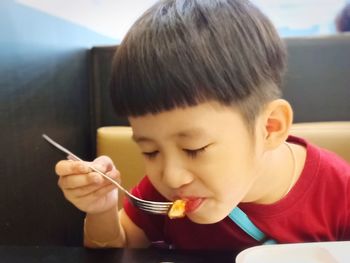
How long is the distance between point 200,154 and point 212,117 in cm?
5

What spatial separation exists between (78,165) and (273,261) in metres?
0.31

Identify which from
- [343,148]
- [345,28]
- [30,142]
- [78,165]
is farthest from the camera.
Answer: [345,28]

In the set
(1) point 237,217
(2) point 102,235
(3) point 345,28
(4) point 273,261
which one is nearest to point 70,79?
(2) point 102,235

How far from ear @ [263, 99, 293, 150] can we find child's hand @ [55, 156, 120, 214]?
0.83ft

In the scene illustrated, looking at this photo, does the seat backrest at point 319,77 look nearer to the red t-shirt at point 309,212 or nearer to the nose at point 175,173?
the red t-shirt at point 309,212

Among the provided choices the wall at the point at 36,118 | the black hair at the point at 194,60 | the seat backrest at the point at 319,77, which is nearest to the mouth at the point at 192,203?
the black hair at the point at 194,60

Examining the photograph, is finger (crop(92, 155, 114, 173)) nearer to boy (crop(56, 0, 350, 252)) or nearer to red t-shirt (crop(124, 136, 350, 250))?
boy (crop(56, 0, 350, 252))

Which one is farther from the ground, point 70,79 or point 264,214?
point 70,79

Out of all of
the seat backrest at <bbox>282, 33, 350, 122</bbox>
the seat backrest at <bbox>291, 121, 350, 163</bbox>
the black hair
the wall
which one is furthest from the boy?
the seat backrest at <bbox>282, 33, 350, 122</bbox>

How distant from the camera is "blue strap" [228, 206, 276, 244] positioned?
0.70 meters

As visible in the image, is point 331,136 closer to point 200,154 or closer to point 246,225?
point 246,225

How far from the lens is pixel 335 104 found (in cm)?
120

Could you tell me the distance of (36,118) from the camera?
0.92 metres

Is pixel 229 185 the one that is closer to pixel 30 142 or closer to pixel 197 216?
pixel 197 216
